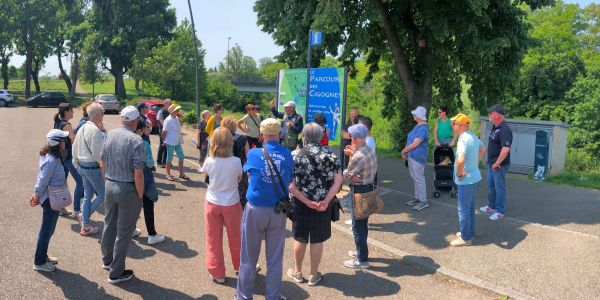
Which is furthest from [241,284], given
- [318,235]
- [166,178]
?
[166,178]

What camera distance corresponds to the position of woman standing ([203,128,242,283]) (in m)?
4.74

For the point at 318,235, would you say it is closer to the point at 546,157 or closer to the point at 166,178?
the point at 166,178

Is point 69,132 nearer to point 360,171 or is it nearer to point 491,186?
point 360,171

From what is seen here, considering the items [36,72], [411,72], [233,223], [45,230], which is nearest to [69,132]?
[45,230]

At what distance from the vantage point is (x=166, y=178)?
34.0 ft

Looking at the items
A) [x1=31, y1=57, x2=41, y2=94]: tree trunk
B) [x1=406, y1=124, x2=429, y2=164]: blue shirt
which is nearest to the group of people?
[x1=406, y1=124, x2=429, y2=164]: blue shirt

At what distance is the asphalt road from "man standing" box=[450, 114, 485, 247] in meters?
1.02

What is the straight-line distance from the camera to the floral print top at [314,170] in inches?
184

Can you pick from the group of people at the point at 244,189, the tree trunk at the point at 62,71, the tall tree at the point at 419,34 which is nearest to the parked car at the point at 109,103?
the tall tree at the point at 419,34

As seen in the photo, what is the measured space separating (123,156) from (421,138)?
4731mm

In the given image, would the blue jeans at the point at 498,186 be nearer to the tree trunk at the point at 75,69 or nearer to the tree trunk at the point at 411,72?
the tree trunk at the point at 411,72

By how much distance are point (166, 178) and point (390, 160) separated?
6.53 metres

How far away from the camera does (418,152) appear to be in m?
7.76

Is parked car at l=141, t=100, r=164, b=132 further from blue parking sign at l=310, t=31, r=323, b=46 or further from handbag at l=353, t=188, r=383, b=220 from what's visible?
handbag at l=353, t=188, r=383, b=220
